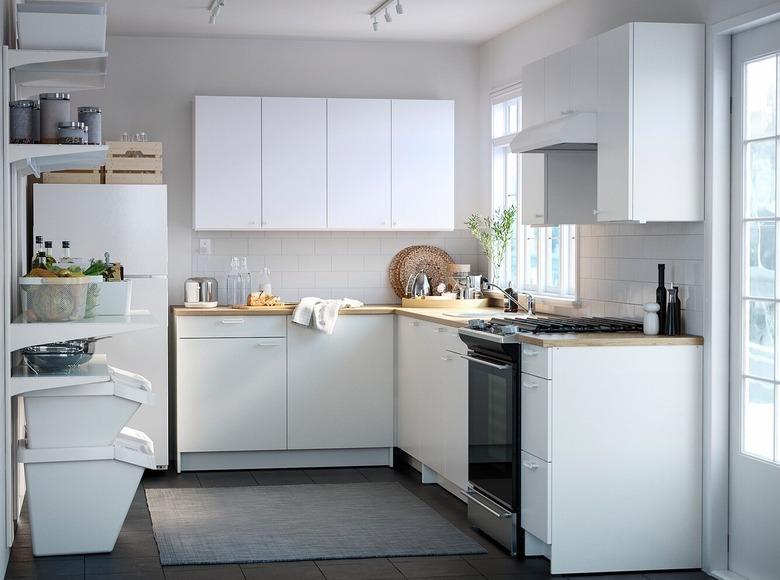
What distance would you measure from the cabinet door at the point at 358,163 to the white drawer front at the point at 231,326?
0.76m

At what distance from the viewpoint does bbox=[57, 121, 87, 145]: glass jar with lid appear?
4.48 metres

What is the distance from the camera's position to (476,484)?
5.08m

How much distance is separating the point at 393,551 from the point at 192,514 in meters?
1.19

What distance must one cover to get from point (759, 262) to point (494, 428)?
1.35 m

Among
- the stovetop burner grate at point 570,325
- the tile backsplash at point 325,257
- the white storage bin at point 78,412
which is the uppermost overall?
the tile backsplash at point 325,257

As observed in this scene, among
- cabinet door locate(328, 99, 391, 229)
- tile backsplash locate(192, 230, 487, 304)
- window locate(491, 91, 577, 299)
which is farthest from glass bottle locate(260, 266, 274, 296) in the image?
window locate(491, 91, 577, 299)

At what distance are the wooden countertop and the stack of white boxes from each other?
1659 millimetres

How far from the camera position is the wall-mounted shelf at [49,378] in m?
4.39

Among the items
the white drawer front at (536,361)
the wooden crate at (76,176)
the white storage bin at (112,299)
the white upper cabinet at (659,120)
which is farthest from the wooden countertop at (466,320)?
the white storage bin at (112,299)

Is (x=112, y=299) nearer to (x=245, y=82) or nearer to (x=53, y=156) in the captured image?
(x=53, y=156)

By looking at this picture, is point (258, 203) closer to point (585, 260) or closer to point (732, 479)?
point (585, 260)

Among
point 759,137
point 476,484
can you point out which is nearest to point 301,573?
point 476,484

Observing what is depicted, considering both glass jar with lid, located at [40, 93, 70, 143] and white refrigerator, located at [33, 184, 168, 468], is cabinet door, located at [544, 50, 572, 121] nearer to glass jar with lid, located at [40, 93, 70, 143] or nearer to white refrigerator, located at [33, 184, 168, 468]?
glass jar with lid, located at [40, 93, 70, 143]

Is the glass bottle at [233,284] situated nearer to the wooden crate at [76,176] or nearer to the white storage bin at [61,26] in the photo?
the wooden crate at [76,176]
